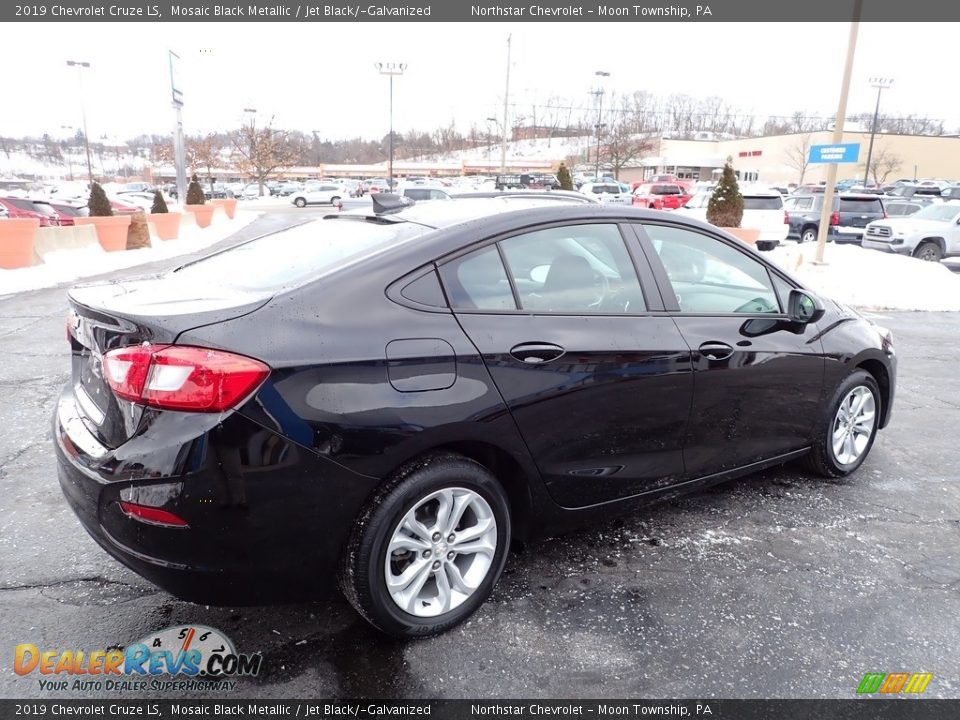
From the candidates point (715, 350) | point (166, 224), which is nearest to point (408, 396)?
point (715, 350)

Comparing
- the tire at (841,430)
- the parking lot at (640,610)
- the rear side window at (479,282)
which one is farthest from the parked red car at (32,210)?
the tire at (841,430)

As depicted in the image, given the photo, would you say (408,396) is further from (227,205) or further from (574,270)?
(227,205)

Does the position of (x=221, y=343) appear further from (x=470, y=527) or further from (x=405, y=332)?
(x=470, y=527)

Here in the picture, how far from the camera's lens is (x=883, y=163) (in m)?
75.5

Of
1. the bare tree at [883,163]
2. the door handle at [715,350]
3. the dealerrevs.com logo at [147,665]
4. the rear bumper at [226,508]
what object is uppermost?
the bare tree at [883,163]

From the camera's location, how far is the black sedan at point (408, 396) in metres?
2.14

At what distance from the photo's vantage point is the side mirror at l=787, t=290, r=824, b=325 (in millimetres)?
3609

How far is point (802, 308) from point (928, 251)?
15.8 m

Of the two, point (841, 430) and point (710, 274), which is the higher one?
point (710, 274)

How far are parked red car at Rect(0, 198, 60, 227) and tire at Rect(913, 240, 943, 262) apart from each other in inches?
897

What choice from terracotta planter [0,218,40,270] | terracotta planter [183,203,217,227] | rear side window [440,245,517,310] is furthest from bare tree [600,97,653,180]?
rear side window [440,245,517,310]

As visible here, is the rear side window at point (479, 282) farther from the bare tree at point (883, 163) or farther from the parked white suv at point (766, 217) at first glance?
the bare tree at point (883, 163)

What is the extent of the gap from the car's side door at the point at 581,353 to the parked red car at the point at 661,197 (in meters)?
26.1

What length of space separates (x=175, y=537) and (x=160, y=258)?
53.7ft
